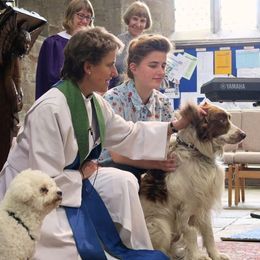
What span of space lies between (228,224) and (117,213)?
2.13 m

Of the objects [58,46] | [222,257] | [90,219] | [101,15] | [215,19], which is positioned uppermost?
[101,15]

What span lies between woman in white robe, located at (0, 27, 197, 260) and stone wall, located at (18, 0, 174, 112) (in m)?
3.69

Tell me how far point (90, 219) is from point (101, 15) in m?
5.58

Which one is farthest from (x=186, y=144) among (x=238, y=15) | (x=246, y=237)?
(x=238, y=15)

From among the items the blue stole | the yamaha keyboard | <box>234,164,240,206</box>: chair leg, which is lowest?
<box>234,164,240,206</box>: chair leg

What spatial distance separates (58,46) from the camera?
4.16m

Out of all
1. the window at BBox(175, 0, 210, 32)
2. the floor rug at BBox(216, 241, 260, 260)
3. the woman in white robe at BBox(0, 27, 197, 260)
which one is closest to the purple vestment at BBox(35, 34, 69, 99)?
the woman in white robe at BBox(0, 27, 197, 260)

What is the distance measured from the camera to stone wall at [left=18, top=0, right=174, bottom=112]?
6590 millimetres

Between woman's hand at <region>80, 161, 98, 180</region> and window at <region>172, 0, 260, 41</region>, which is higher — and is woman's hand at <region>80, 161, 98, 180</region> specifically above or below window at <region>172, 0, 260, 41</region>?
below

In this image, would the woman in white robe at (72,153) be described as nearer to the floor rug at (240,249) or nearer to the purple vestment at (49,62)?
the floor rug at (240,249)

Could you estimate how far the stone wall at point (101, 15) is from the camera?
6590mm

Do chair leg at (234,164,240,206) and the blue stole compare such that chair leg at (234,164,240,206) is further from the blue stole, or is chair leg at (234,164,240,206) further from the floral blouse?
the blue stole

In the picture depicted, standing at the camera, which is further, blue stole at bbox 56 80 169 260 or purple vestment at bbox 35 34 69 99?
purple vestment at bbox 35 34 69 99

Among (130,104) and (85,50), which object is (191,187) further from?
(85,50)
